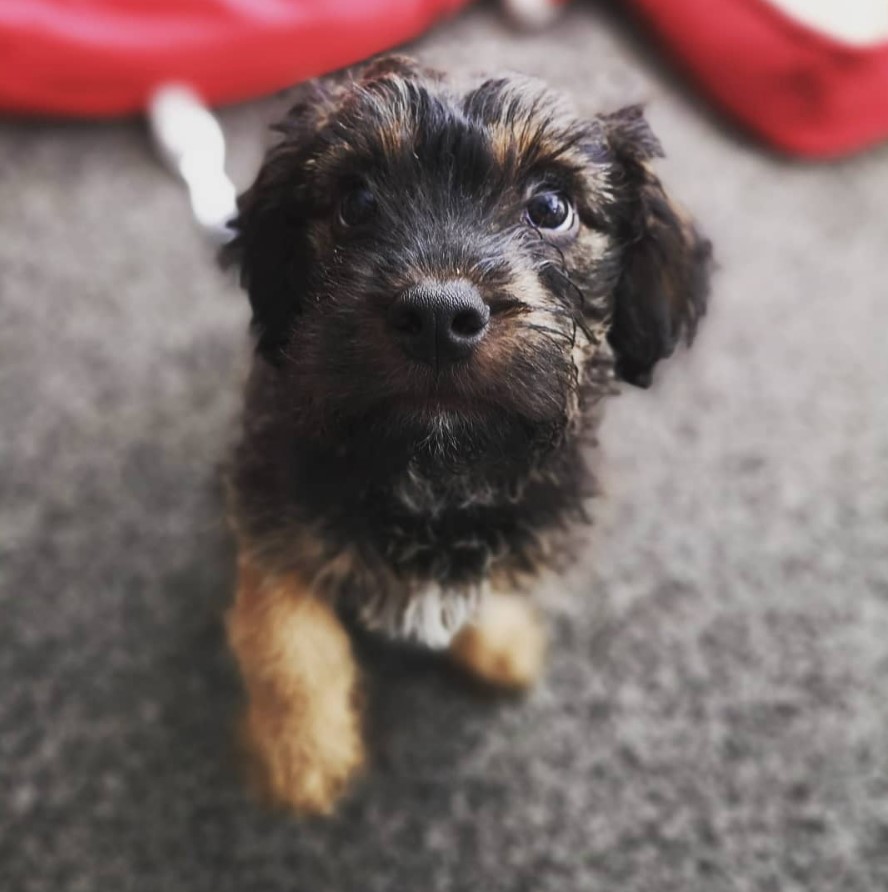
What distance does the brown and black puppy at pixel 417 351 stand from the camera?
43.6 inches

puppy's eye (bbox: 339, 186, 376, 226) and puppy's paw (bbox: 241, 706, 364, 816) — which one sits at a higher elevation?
puppy's eye (bbox: 339, 186, 376, 226)

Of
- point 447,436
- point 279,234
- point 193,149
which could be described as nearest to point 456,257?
point 447,436

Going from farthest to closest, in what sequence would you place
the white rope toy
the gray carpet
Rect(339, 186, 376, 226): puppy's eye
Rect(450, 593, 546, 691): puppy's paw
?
1. the white rope toy
2. Rect(450, 593, 546, 691): puppy's paw
3. the gray carpet
4. Rect(339, 186, 376, 226): puppy's eye

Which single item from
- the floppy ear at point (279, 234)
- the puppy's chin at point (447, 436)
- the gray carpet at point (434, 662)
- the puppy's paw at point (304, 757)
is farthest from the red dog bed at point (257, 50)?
the puppy's paw at point (304, 757)

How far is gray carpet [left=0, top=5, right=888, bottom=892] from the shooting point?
160cm

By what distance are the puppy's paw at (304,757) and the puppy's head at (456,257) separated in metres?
0.52

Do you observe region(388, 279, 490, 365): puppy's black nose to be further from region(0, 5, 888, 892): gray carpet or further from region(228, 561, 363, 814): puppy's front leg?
region(0, 5, 888, 892): gray carpet

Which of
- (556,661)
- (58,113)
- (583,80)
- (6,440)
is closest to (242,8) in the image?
(58,113)

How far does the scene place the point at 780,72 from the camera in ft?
8.10

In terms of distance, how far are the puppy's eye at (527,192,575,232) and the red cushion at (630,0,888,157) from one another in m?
1.49

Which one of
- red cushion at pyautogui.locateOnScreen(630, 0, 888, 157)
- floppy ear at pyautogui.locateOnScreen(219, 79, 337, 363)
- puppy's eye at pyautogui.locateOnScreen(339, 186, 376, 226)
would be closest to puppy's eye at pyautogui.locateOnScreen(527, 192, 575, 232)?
puppy's eye at pyautogui.locateOnScreen(339, 186, 376, 226)

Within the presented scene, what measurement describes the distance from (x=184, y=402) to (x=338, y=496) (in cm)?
→ 85

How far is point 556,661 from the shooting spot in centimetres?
182

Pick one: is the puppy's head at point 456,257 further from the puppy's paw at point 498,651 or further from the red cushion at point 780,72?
the red cushion at point 780,72
